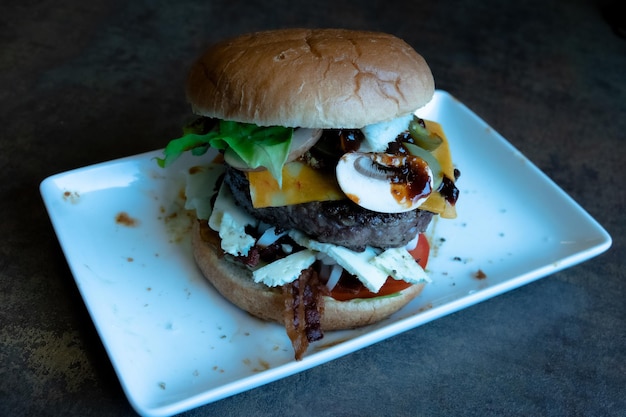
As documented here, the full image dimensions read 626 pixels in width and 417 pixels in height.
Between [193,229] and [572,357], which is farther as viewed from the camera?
[193,229]

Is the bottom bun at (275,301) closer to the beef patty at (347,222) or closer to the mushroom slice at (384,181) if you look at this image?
the beef patty at (347,222)

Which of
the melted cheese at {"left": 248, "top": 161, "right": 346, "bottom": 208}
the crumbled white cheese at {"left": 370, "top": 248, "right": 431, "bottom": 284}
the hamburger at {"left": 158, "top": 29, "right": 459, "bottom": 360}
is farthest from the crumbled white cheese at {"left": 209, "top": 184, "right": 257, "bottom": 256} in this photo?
the crumbled white cheese at {"left": 370, "top": 248, "right": 431, "bottom": 284}

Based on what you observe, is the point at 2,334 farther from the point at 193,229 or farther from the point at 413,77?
the point at 413,77

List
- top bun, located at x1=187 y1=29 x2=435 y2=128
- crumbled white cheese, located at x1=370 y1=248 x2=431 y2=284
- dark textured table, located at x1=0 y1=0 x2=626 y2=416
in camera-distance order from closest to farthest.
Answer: top bun, located at x1=187 y1=29 x2=435 y2=128 → dark textured table, located at x1=0 y1=0 x2=626 y2=416 → crumbled white cheese, located at x1=370 y1=248 x2=431 y2=284

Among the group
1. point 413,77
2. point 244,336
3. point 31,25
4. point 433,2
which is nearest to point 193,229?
point 244,336

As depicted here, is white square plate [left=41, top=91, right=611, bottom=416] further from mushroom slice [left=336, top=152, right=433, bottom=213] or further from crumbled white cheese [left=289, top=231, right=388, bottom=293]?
mushroom slice [left=336, top=152, right=433, bottom=213]

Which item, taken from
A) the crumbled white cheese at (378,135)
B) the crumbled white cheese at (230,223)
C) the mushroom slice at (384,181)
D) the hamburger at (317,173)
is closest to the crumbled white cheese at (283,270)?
the hamburger at (317,173)
